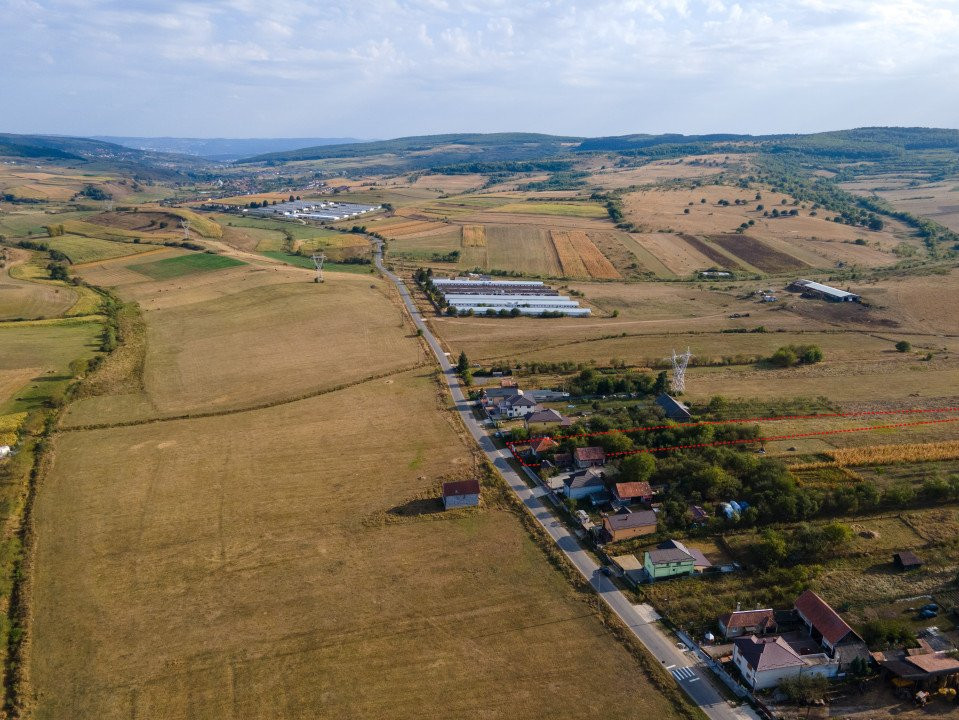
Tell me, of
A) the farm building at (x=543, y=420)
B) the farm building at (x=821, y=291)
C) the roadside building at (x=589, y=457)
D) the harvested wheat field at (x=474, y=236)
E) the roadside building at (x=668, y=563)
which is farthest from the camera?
the harvested wheat field at (x=474, y=236)

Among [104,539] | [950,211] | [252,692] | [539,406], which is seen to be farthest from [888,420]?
[950,211]

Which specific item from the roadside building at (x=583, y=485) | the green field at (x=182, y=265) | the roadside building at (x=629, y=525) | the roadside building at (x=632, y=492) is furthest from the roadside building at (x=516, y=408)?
the green field at (x=182, y=265)

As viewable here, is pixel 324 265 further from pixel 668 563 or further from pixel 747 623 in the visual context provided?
pixel 747 623

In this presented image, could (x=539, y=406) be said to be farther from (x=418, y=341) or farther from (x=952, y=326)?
(x=952, y=326)

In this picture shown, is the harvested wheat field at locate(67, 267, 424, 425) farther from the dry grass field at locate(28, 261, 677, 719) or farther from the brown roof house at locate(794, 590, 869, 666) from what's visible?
the brown roof house at locate(794, 590, 869, 666)

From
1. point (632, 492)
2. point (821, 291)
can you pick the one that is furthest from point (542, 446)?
point (821, 291)

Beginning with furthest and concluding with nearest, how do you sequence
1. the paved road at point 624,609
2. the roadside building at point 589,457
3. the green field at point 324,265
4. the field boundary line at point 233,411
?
the green field at point 324,265, the field boundary line at point 233,411, the roadside building at point 589,457, the paved road at point 624,609

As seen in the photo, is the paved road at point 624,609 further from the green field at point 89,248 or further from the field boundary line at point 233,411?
the green field at point 89,248
